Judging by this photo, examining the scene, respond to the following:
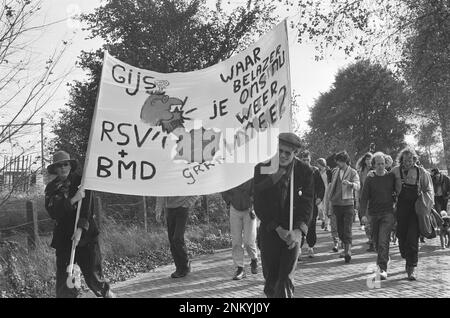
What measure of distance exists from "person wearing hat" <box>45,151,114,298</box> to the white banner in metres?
0.61

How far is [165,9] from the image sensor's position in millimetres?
15992

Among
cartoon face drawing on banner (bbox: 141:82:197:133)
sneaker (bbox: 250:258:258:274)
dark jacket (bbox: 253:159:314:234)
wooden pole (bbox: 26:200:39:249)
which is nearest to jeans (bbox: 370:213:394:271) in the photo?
sneaker (bbox: 250:258:258:274)

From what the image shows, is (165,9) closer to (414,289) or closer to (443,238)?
(443,238)

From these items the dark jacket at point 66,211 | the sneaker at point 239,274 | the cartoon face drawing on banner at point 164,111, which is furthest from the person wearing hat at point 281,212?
the sneaker at point 239,274

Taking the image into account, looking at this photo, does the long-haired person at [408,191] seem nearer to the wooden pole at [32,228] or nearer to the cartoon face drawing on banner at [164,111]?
the cartoon face drawing on banner at [164,111]

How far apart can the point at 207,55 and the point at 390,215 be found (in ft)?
30.0

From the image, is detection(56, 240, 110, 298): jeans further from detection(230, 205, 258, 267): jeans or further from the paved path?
detection(230, 205, 258, 267): jeans

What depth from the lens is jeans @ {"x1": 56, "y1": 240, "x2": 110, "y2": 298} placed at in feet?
20.0

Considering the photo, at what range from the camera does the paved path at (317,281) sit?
7613 mm

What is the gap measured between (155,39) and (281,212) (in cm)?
1128

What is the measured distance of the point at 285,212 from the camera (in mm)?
5445

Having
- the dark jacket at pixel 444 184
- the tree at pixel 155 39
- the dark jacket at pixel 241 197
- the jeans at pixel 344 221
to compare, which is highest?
the tree at pixel 155 39

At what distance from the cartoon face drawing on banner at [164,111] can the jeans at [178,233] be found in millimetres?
3142
